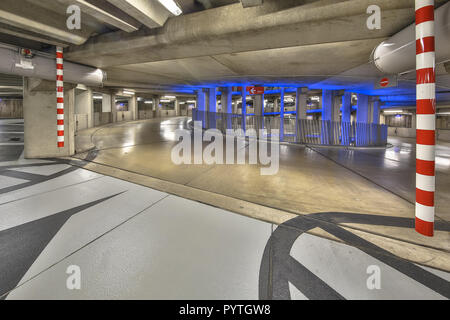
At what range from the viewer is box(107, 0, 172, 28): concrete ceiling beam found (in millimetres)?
3340

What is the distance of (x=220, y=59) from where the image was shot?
7.66 meters

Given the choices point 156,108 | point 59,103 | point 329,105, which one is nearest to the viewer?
point 59,103

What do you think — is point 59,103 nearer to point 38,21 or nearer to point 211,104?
point 38,21

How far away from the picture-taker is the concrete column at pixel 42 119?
623 centimetres

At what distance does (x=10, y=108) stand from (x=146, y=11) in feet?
123

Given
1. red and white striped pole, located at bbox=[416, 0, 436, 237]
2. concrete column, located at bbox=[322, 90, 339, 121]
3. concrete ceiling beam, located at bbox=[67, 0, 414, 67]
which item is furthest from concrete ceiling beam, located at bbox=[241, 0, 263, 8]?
concrete column, located at bbox=[322, 90, 339, 121]

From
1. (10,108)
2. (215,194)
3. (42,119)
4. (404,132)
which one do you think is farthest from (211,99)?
(10,108)

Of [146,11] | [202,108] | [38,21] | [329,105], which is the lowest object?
[146,11]

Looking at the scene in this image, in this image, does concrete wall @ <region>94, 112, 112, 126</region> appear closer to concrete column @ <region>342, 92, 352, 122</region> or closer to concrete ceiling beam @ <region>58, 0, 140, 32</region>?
concrete ceiling beam @ <region>58, 0, 140, 32</region>

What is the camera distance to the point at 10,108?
28.8 m

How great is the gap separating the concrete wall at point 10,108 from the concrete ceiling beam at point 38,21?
110 ft

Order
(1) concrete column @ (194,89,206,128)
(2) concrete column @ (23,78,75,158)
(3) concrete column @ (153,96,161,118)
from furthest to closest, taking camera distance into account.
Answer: (3) concrete column @ (153,96,161,118), (1) concrete column @ (194,89,206,128), (2) concrete column @ (23,78,75,158)

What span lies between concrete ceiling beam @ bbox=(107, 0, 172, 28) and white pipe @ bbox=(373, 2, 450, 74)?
12.9 ft

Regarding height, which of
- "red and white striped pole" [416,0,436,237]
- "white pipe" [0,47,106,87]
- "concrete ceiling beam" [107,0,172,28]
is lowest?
"red and white striped pole" [416,0,436,237]
